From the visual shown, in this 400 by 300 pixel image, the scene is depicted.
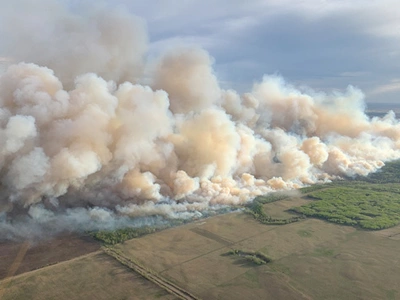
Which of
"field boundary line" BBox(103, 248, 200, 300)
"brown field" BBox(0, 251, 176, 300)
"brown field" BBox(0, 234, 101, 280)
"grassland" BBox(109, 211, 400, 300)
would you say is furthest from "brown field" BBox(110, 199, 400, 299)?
"brown field" BBox(0, 234, 101, 280)

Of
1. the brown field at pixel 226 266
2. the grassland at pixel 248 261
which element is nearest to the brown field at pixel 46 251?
the brown field at pixel 226 266

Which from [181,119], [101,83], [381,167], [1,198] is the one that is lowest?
[381,167]

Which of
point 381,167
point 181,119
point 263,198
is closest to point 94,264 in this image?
point 263,198

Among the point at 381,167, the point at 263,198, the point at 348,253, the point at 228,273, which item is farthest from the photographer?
the point at 381,167

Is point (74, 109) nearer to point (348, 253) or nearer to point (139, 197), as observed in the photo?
point (139, 197)

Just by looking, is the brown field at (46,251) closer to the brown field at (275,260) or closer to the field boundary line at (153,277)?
the field boundary line at (153,277)

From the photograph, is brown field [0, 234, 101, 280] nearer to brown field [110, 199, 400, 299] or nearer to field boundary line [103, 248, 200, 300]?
field boundary line [103, 248, 200, 300]

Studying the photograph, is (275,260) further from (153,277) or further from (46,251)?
(46,251)
